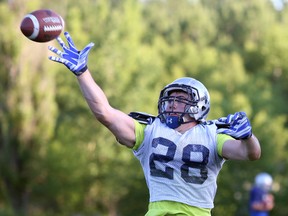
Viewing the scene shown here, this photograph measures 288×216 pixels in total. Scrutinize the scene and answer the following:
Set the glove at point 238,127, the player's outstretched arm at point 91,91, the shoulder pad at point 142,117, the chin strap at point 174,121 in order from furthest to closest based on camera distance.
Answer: the shoulder pad at point 142,117
the chin strap at point 174,121
the player's outstretched arm at point 91,91
the glove at point 238,127

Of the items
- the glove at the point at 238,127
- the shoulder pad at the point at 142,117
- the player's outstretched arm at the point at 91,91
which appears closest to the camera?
the glove at the point at 238,127

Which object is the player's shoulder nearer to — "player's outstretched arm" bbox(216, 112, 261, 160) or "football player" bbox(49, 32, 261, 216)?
"football player" bbox(49, 32, 261, 216)

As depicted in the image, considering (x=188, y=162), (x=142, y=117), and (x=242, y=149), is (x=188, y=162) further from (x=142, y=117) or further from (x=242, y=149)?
(x=142, y=117)

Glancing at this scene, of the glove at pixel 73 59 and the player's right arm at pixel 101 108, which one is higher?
the glove at pixel 73 59

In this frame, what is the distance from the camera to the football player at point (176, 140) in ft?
13.5

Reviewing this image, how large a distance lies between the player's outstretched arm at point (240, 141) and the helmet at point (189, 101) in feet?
0.67

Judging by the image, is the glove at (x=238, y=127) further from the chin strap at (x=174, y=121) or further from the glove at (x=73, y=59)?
the glove at (x=73, y=59)

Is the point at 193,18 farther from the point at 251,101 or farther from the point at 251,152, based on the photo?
the point at 251,152

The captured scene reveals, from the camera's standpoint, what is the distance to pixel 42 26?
4.48 m

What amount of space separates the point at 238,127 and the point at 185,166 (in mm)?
455

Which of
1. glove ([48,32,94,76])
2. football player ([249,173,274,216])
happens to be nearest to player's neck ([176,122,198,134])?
glove ([48,32,94,76])

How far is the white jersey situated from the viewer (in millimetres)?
4172

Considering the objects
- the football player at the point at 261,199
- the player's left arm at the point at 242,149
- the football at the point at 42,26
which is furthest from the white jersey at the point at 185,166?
the football player at the point at 261,199

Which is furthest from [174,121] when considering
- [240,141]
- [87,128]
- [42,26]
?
[87,128]
